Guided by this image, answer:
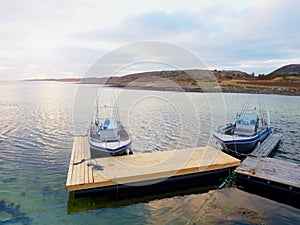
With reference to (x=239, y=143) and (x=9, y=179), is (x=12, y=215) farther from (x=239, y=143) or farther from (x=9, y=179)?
(x=239, y=143)

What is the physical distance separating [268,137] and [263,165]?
7.98 m

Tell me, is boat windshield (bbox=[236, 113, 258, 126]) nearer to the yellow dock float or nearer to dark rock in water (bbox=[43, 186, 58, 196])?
the yellow dock float

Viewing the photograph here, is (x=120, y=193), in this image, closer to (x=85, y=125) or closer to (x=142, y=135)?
(x=142, y=135)

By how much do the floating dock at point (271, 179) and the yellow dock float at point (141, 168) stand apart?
0.88 m

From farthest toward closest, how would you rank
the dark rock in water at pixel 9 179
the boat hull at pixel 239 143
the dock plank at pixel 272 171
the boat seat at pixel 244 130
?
the boat seat at pixel 244 130, the boat hull at pixel 239 143, the dark rock in water at pixel 9 179, the dock plank at pixel 272 171

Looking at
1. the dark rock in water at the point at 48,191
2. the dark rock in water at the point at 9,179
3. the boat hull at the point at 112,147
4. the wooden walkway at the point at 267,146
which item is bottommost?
the dark rock in water at the point at 48,191

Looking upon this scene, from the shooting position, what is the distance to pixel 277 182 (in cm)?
1019

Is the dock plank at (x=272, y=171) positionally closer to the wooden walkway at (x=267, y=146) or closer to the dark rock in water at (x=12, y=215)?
the wooden walkway at (x=267, y=146)

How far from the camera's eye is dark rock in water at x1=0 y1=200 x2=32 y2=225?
27.4 feet

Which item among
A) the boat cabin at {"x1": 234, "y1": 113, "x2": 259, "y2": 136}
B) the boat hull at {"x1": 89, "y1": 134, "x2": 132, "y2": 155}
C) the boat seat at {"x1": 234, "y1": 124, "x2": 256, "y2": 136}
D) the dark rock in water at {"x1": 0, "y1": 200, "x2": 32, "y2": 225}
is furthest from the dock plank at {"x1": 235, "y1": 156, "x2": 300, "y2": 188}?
the dark rock in water at {"x1": 0, "y1": 200, "x2": 32, "y2": 225}

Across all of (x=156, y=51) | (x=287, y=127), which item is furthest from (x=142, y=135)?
(x=287, y=127)

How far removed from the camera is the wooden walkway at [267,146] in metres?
14.5

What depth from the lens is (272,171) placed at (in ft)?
36.8

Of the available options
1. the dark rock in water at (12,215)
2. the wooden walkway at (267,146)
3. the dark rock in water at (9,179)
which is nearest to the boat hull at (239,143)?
the wooden walkway at (267,146)
